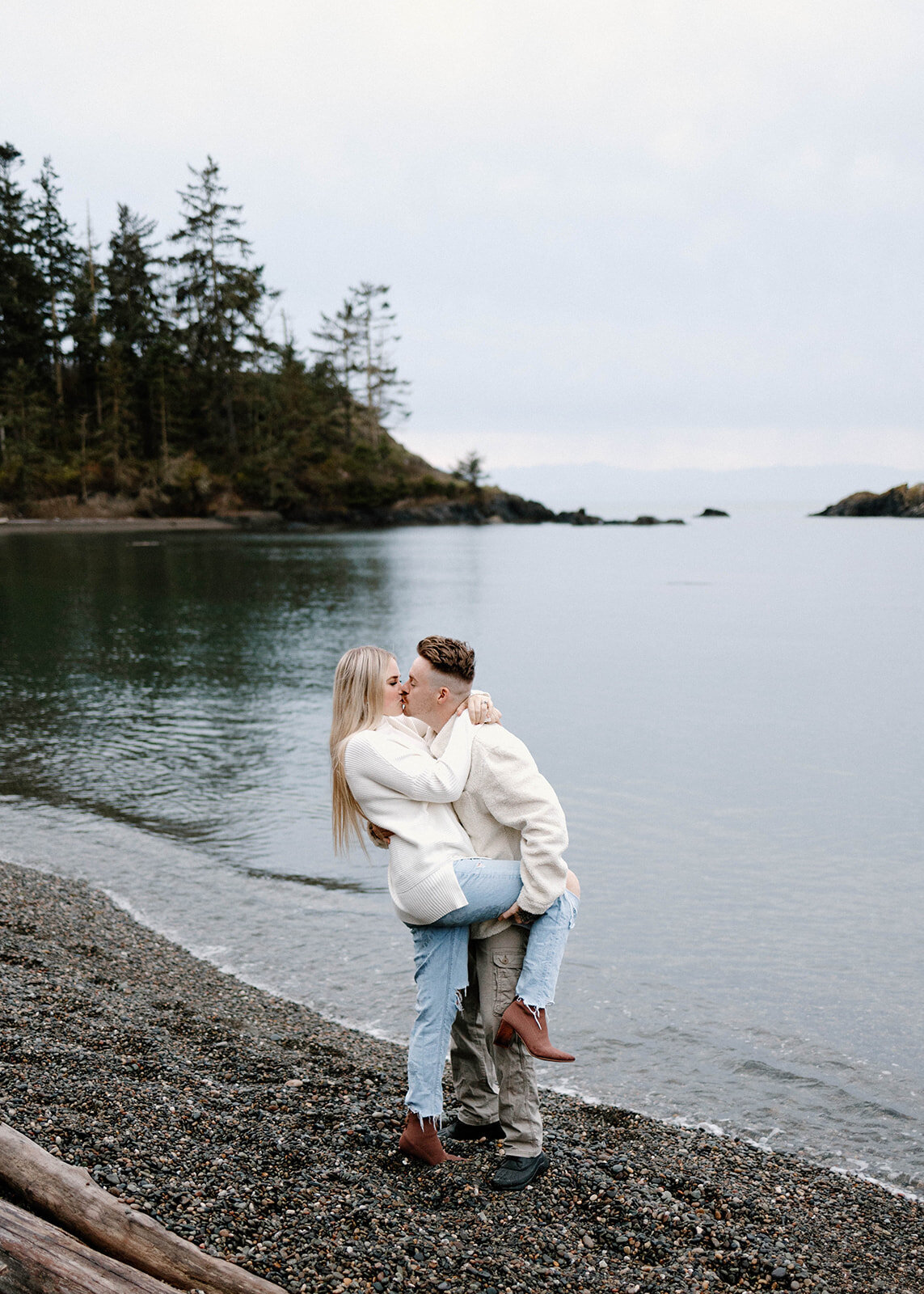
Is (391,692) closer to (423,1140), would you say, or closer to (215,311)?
(423,1140)

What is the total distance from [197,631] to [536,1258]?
26.8m

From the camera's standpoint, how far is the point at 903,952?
881cm

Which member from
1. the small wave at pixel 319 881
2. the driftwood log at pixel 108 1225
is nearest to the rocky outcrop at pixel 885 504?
the small wave at pixel 319 881

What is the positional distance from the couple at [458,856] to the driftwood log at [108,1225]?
117cm

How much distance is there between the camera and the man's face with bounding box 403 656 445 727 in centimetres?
408

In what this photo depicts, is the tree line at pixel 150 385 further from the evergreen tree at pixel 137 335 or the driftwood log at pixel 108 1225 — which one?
the driftwood log at pixel 108 1225

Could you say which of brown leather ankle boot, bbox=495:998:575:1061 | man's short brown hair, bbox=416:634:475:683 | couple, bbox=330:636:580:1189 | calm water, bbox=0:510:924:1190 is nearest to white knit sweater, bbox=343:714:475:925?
couple, bbox=330:636:580:1189

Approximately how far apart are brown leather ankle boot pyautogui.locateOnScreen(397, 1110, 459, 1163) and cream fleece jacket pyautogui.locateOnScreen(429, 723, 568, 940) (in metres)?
0.91

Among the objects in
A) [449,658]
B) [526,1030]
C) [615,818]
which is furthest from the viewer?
[615,818]

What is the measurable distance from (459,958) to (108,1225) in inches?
63.5

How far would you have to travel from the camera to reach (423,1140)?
4.20 metres

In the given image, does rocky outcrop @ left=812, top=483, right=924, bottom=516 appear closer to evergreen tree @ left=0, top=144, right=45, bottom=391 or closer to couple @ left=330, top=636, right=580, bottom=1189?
evergreen tree @ left=0, top=144, right=45, bottom=391

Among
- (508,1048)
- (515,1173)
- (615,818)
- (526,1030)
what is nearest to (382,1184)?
(515,1173)

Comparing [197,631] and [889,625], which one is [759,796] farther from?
[889,625]
